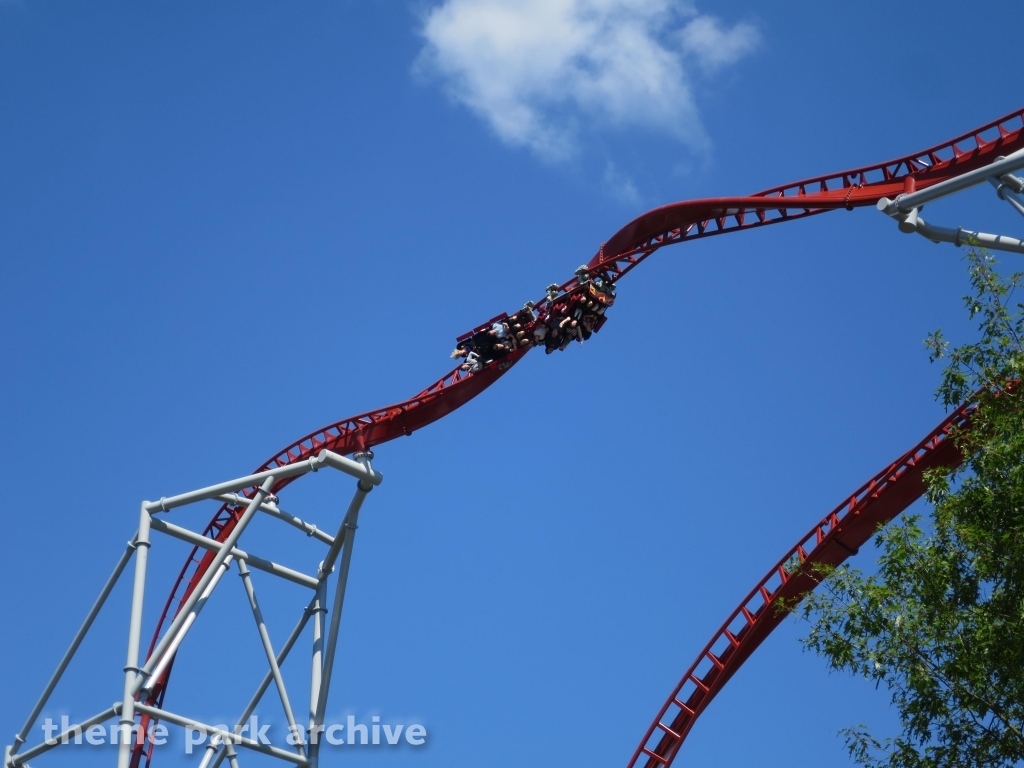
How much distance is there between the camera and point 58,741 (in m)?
12.6

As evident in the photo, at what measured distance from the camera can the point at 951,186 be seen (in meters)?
10.9

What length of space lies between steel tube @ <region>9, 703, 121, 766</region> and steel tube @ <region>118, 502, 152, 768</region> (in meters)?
0.65

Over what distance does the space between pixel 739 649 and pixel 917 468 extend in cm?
233

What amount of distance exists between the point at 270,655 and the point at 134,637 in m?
1.35

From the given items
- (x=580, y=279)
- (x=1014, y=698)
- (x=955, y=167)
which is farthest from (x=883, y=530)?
(x=580, y=279)

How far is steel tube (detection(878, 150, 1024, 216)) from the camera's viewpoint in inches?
416

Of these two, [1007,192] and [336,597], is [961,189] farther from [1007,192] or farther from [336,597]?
[336,597]

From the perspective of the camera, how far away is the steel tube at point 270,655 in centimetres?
1216

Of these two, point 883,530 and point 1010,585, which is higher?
point 883,530

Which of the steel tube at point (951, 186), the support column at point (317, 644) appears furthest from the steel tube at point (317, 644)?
the steel tube at point (951, 186)

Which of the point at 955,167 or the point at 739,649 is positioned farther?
the point at 739,649

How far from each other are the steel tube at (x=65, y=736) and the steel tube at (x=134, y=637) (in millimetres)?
648

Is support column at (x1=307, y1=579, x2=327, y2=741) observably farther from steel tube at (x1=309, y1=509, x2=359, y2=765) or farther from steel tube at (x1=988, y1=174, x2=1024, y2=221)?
steel tube at (x1=988, y1=174, x2=1024, y2=221)

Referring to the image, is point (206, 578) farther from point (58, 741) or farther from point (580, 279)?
point (580, 279)
